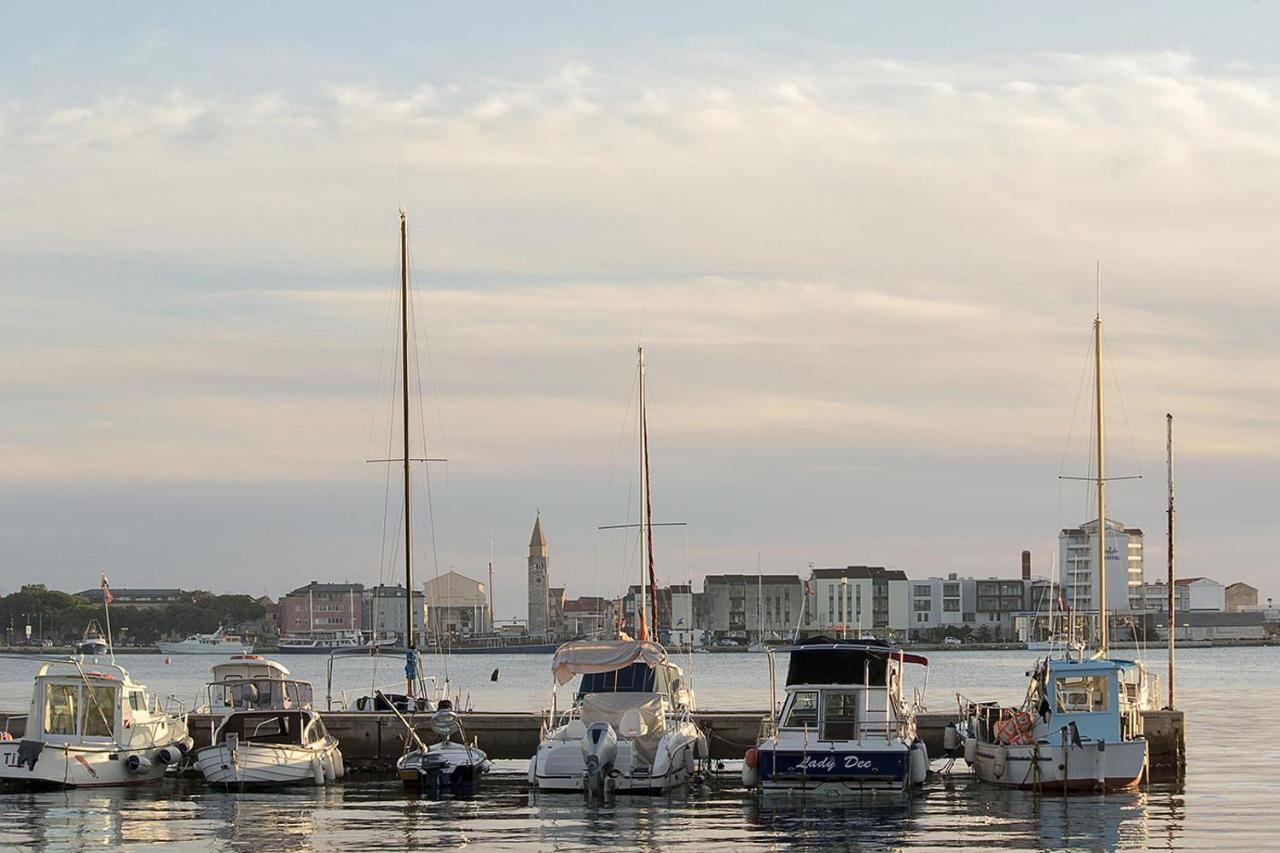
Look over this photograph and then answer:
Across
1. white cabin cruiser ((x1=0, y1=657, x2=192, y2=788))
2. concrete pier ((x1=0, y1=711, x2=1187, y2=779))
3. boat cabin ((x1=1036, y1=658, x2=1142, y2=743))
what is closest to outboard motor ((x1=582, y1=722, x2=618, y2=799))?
concrete pier ((x1=0, y1=711, x2=1187, y2=779))

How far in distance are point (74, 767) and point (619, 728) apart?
43.5 feet

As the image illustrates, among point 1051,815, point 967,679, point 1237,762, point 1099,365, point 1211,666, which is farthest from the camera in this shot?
point 1211,666

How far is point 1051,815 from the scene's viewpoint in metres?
40.8

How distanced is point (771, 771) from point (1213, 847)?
391 inches

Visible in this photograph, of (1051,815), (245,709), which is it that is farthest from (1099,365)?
(245,709)

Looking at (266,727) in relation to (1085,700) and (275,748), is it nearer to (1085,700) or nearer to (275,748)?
(275,748)

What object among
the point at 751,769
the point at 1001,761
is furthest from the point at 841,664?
the point at 1001,761

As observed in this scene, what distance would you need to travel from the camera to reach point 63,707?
4681cm

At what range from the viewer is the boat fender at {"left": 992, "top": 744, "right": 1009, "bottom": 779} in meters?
45.9

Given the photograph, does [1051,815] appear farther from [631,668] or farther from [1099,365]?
[1099,365]

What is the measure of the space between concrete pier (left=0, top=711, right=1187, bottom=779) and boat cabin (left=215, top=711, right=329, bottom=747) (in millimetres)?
2265

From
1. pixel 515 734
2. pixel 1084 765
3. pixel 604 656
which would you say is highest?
pixel 604 656

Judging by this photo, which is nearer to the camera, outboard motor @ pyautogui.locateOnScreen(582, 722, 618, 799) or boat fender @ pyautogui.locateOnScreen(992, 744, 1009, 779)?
outboard motor @ pyautogui.locateOnScreen(582, 722, 618, 799)

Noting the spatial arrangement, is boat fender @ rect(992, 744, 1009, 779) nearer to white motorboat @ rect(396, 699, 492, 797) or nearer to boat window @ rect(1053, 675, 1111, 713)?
boat window @ rect(1053, 675, 1111, 713)
